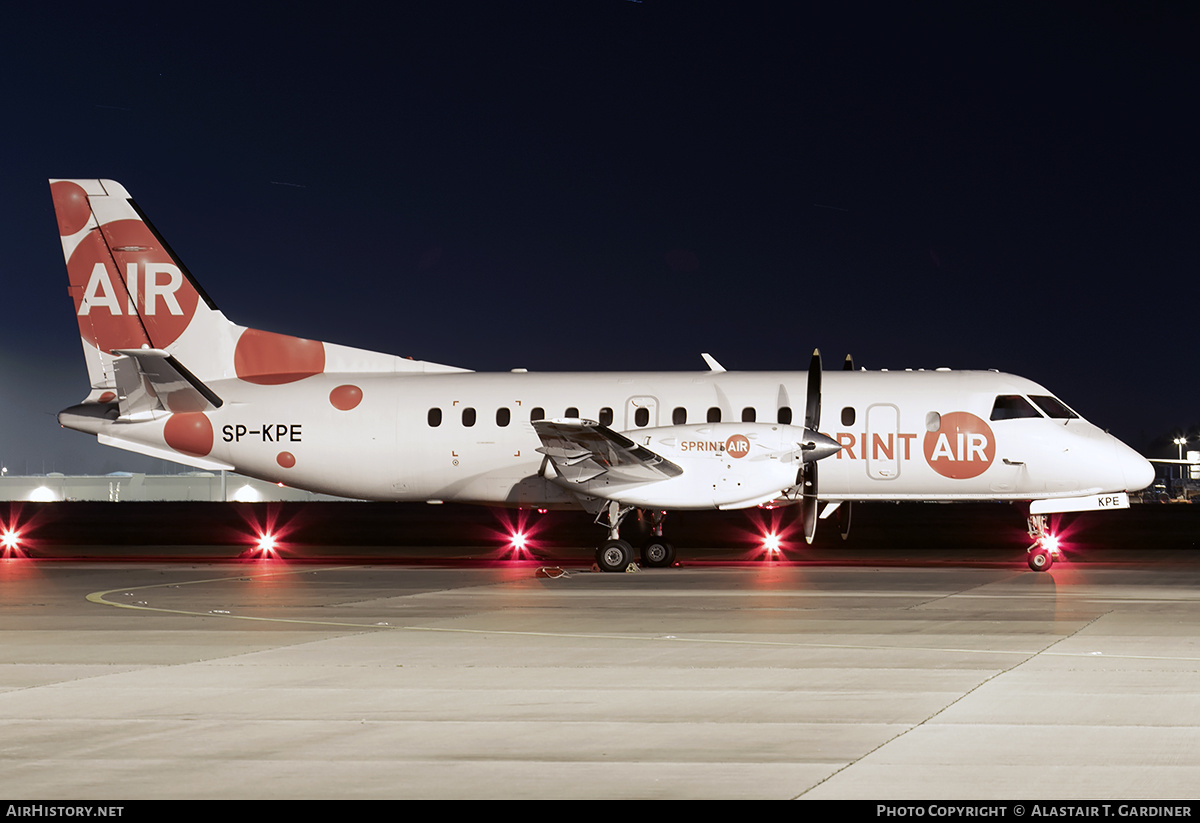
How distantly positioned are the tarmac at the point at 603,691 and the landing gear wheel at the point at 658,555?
4.24 metres

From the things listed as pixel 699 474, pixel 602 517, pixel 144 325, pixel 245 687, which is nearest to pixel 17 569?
pixel 144 325

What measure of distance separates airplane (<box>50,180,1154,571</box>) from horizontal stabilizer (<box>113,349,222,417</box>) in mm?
39

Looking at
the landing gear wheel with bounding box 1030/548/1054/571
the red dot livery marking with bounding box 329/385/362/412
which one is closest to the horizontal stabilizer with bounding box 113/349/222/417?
the red dot livery marking with bounding box 329/385/362/412

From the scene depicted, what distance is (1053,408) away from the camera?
81.6 ft

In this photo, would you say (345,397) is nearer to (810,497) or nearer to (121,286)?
(121,286)

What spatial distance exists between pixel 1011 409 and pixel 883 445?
250cm

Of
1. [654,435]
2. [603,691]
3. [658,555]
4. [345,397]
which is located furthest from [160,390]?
[603,691]

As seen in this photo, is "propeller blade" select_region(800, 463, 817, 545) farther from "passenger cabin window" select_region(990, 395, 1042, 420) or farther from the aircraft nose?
the aircraft nose

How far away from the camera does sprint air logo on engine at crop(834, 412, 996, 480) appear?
2456 cm

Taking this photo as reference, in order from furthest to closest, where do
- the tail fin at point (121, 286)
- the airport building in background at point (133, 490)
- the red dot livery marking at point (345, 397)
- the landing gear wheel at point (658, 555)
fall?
the airport building in background at point (133, 490) → the tail fin at point (121, 286) → the red dot livery marking at point (345, 397) → the landing gear wheel at point (658, 555)

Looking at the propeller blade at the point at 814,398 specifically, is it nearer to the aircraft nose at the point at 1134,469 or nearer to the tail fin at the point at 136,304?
the aircraft nose at the point at 1134,469

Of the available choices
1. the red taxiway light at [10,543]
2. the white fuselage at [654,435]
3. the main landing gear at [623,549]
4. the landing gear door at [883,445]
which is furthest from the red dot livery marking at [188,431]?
the landing gear door at [883,445]

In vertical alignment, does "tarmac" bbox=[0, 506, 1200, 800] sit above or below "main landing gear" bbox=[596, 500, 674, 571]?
below

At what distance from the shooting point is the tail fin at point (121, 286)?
26.8 m
